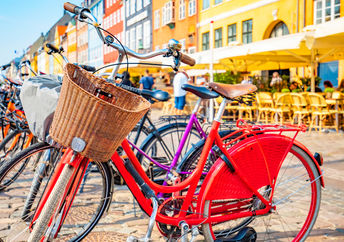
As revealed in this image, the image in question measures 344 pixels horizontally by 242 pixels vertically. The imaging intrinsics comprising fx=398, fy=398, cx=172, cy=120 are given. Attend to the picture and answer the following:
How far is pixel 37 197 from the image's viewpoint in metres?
2.74

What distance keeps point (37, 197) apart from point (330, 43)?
824 centimetres

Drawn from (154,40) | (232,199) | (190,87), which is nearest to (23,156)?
(190,87)

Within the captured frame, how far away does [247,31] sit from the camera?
830 inches

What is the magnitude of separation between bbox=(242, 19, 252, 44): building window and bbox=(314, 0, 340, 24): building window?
176 inches

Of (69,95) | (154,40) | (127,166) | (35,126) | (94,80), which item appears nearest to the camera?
(69,95)

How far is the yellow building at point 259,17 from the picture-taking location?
54.9ft

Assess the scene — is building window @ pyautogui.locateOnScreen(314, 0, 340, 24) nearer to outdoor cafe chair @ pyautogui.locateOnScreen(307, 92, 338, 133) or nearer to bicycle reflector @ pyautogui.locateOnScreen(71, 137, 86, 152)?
outdoor cafe chair @ pyautogui.locateOnScreen(307, 92, 338, 133)

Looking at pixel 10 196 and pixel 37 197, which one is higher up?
pixel 37 197

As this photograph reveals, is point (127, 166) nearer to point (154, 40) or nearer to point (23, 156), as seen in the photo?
point (23, 156)

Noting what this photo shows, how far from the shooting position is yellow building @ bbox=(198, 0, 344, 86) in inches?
658

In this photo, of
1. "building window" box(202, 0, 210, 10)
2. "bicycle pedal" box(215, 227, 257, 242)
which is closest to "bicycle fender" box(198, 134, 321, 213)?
"bicycle pedal" box(215, 227, 257, 242)

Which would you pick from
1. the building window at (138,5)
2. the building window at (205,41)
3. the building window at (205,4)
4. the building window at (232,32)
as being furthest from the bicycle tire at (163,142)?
the building window at (205,4)

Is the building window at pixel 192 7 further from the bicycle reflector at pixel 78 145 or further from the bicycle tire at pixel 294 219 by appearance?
the bicycle reflector at pixel 78 145

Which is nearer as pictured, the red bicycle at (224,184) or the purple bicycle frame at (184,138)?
the red bicycle at (224,184)
